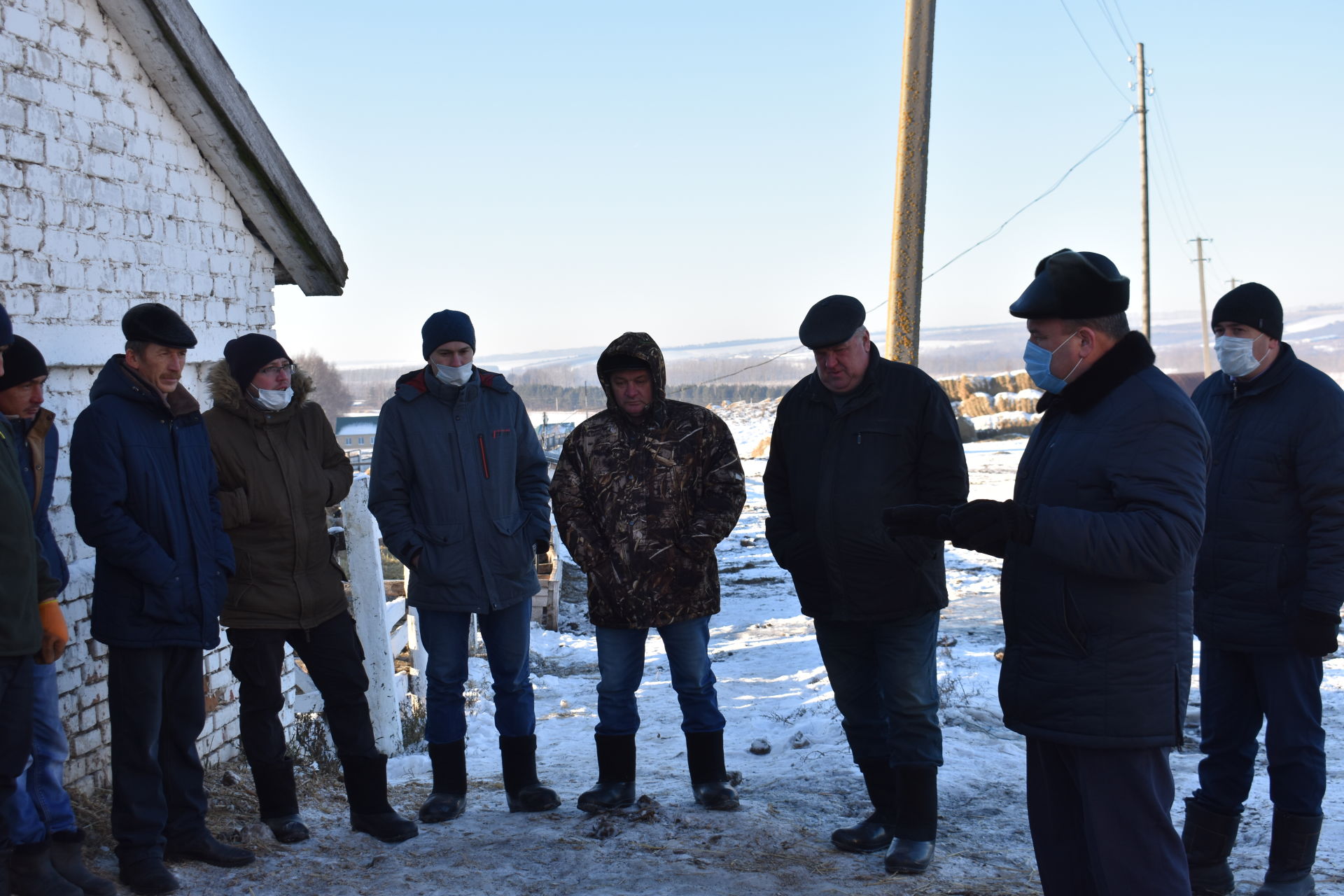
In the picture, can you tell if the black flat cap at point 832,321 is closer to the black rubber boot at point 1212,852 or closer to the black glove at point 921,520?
the black glove at point 921,520

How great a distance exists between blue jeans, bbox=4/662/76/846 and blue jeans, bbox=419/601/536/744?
137 cm

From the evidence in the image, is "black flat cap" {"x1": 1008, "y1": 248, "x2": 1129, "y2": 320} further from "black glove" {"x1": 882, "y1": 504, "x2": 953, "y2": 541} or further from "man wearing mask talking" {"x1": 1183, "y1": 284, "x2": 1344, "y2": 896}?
"man wearing mask talking" {"x1": 1183, "y1": 284, "x2": 1344, "y2": 896}

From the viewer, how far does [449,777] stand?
4.51 meters

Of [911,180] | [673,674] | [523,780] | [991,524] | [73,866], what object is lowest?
[523,780]

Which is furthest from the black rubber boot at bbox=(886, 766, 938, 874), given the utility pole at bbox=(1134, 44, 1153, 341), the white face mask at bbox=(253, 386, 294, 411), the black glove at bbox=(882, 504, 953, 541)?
the utility pole at bbox=(1134, 44, 1153, 341)

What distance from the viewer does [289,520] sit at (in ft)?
13.3

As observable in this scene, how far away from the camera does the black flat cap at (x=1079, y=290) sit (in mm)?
2625

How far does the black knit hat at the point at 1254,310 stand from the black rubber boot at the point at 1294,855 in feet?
5.35

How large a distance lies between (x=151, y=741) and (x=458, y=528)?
1.35 metres

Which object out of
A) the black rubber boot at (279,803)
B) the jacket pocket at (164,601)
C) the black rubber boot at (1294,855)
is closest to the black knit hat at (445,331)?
the jacket pocket at (164,601)

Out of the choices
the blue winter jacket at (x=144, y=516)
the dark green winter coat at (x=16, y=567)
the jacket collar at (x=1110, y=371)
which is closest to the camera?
the jacket collar at (x=1110, y=371)

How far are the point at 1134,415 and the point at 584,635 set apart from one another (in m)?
8.51

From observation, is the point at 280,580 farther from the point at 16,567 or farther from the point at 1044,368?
the point at 1044,368

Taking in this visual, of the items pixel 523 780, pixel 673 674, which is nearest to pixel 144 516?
pixel 523 780
